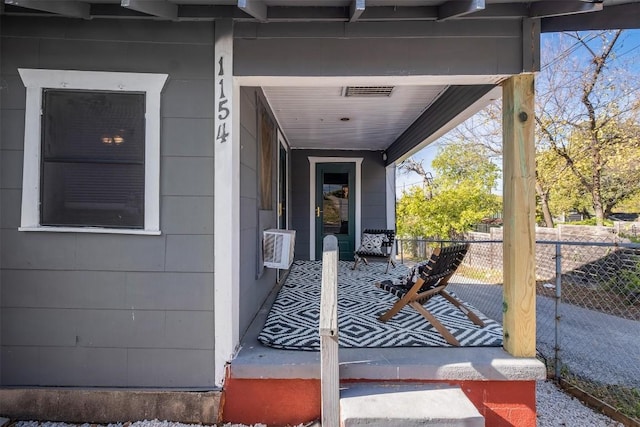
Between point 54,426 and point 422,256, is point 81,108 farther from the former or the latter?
point 422,256

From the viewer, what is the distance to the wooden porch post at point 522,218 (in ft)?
7.27

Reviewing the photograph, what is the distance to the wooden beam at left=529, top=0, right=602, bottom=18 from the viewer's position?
1.95 meters

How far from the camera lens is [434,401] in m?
1.95

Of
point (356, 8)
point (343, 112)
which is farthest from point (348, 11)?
point (343, 112)

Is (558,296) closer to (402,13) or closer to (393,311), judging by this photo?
(393,311)

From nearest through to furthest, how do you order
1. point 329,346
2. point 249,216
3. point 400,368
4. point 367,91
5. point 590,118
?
point 329,346 < point 400,368 < point 249,216 < point 367,91 < point 590,118

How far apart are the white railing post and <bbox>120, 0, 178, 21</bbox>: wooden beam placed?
173cm

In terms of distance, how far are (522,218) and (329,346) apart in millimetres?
1499

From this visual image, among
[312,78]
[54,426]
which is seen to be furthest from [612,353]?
[54,426]

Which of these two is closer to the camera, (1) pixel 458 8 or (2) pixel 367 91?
(1) pixel 458 8

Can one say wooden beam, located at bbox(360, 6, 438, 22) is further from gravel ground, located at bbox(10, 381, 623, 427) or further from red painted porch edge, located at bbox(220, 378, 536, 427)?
gravel ground, located at bbox(10, 381, 623, 427)

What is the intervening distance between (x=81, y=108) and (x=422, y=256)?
27.8 ft

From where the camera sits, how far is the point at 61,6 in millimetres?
2023

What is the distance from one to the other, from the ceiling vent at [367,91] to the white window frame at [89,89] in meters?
1.91
